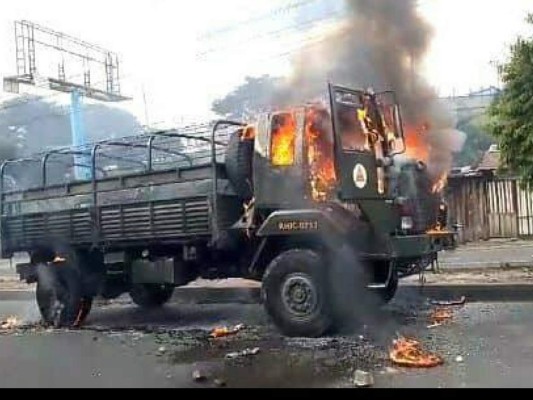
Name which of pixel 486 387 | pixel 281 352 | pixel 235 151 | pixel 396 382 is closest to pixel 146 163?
pixel 235 151

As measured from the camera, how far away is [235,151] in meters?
8.00

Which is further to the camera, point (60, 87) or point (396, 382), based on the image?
point (60, 87)

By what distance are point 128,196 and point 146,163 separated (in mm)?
459

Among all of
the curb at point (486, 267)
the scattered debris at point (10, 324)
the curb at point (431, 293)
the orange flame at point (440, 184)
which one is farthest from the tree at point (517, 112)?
the scattered debris at point (10, 324)

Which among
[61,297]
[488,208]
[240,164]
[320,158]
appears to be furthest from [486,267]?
[488,208]

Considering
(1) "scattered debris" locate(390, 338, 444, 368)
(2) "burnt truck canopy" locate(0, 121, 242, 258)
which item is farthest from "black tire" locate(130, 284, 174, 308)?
(1) "scattered debris" locate(390, 338, 444, 368)

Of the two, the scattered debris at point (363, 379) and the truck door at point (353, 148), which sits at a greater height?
the truck door at point (353, 148)

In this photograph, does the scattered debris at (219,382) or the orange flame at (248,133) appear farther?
the orange flame at (248,133)

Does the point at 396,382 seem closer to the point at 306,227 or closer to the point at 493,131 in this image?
the point at 306,227

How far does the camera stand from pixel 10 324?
9.86 m

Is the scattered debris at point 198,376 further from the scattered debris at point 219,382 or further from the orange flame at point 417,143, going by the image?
the orange flame at point 417,143

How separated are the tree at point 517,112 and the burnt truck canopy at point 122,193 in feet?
15.8

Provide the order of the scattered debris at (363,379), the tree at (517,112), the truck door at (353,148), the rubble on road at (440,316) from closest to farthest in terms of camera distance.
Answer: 1. the scattered debris at (363,379)
2. the truck door at (353,148)
3. the rubble on road at (440,316)
4. the tree at (517,112)

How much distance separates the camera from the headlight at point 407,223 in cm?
761
